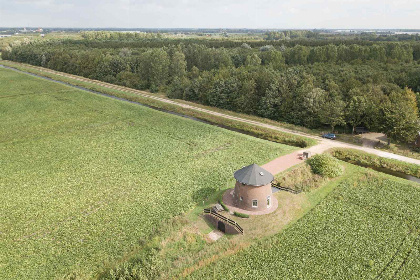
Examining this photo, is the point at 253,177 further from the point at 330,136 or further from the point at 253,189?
the point at 330,136

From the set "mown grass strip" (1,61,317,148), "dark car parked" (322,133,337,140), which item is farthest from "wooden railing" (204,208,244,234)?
"dark car parked" (322,133,337,140)

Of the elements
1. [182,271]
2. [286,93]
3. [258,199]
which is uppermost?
[286,93]

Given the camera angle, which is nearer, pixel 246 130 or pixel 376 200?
pixel 376 200

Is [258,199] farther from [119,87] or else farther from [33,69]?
[33,69]

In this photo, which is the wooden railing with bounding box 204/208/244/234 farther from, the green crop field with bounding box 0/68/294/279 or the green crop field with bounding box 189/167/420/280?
the green crop field with bounding box 0/68/294/279

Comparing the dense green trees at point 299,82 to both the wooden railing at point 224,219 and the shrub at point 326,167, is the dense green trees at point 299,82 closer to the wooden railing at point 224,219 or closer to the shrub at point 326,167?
the shrub at point 326,167

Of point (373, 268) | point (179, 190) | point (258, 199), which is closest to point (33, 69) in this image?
point (179, 190)

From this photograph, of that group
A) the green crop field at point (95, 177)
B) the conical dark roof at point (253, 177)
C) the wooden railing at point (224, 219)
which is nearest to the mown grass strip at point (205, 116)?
the green crop field at point (95, 177)

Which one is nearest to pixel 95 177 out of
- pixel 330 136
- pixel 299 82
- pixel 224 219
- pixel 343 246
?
pixel 224 219
